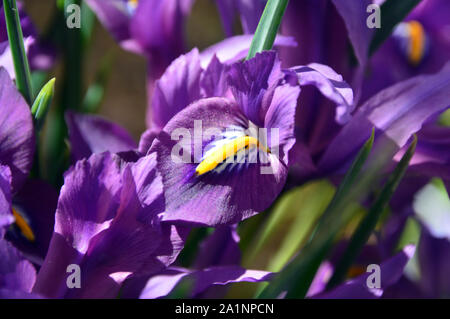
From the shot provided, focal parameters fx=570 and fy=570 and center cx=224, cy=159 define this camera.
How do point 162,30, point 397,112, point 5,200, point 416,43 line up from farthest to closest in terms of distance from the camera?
point 416,43 → point 162,30 → point 397,112 → point 5,200

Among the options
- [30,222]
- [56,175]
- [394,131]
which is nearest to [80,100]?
[56,175]

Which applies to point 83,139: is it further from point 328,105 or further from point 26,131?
point 328,105

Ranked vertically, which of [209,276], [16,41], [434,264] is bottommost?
[434,264]

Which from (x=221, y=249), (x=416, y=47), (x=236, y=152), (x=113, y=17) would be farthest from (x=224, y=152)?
(x=416, y=47)

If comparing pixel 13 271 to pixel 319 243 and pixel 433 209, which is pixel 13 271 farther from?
pixel 433 209

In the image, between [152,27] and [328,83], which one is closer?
[328,83]

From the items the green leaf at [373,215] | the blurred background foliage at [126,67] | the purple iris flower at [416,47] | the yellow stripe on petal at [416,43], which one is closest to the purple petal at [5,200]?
the green leaf at [373,215]

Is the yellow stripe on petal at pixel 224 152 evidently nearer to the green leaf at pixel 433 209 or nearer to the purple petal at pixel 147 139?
the purple petal at pixel 147 139
